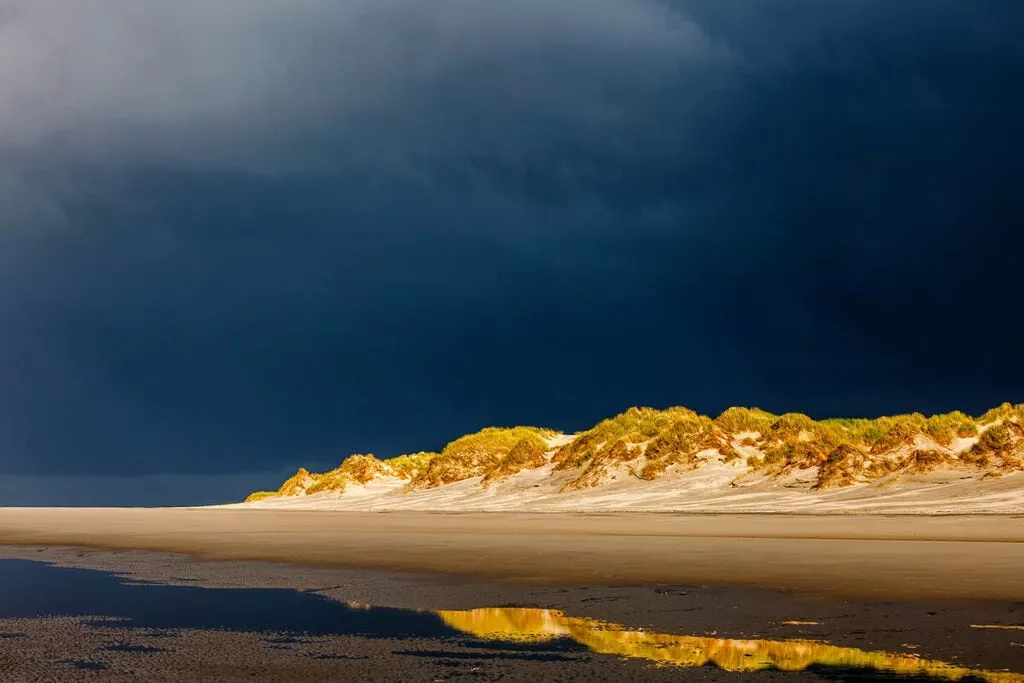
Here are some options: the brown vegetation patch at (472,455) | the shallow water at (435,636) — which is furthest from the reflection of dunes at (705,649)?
the brown vegetation patch at (472,455)

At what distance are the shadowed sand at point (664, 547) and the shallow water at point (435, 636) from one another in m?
3.13

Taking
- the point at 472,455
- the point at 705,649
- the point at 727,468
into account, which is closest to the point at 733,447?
the point at 727,468

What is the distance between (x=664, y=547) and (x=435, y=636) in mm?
8573

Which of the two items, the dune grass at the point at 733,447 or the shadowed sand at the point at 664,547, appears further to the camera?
the dune grass at the point at 733,447

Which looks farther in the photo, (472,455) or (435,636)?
(472,455)

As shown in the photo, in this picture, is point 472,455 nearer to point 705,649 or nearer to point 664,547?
point 664,547

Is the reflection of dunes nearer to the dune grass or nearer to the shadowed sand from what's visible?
the shadowed sand

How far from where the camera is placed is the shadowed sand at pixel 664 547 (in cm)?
1116

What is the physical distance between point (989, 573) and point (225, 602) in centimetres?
947

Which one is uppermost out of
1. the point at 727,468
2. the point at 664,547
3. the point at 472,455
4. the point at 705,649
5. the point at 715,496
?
the point at 472,455

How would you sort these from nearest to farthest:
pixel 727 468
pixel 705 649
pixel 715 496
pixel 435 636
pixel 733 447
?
1. pixel 705 649
2. pixel 435 636
3. pixel 715 496
4. pixel 727 468
5. pixel 733 447

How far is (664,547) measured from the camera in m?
15.5

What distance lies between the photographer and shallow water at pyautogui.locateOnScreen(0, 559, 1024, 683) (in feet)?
20.8

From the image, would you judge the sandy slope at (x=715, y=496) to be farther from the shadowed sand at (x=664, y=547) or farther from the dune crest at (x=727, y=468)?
the shadowed sand at (x=664, y=547)
